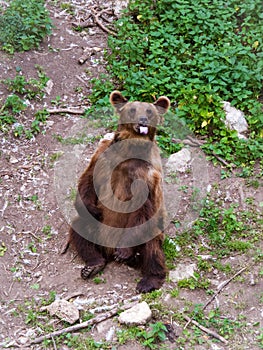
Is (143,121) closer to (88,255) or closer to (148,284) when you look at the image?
(88,255)

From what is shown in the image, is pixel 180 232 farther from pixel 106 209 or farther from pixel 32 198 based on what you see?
pixel 32 198

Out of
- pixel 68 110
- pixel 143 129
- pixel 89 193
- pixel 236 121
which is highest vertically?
pixel 143 129

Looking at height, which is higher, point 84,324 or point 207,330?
point 207,330

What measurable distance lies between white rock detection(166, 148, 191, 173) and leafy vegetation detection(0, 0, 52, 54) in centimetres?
318

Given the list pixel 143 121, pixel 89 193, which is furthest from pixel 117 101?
pixel 89 193

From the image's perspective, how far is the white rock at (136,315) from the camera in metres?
6.56

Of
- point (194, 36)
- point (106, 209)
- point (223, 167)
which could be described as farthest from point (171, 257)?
point (194, 36)

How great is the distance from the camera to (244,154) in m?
9.38

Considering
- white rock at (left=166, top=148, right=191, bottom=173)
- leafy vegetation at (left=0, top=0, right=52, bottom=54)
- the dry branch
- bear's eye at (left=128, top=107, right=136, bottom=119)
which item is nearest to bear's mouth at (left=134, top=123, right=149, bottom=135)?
bear's eye at (left=128, top=107, right=136, bottom=119)

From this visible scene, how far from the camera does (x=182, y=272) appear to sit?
301 inches

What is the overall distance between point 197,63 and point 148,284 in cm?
450

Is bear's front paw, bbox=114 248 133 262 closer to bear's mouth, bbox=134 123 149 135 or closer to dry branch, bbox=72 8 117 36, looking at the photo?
bear's mouth, bbox=134 123 149 135

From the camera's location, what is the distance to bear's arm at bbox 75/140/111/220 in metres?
7.76

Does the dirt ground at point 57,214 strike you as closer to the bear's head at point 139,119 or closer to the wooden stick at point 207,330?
the wooden stick at point 207,330
